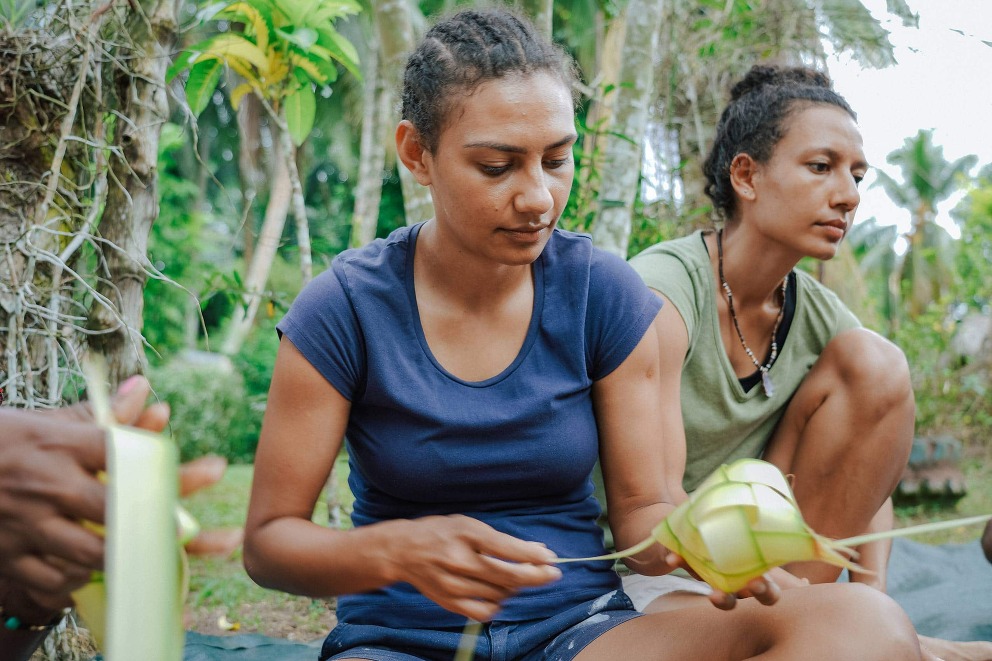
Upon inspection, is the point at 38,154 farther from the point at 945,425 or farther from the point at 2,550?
the point at 945,425

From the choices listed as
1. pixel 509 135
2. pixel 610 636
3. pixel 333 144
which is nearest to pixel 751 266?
pixel 509 135

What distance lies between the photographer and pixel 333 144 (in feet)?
63.6

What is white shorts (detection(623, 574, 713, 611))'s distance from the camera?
1.93 metres

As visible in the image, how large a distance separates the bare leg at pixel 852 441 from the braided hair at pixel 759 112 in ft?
1.93

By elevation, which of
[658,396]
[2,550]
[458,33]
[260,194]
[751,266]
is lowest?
[2,550]

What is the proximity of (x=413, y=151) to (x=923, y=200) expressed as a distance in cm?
2788

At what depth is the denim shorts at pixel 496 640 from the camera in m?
1.58

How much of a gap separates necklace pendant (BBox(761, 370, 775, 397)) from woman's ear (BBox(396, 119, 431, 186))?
1.15m

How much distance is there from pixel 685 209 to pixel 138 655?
3.83m

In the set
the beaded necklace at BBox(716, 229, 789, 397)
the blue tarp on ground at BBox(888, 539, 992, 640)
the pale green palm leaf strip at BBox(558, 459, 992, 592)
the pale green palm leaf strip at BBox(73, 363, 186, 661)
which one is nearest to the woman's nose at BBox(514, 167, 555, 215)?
the pale green palm leaf strip at BBox(558, 459, 992, 592)

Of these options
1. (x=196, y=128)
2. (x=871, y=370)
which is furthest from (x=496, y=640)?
(x=196, y=128)

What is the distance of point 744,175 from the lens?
8.54 ft

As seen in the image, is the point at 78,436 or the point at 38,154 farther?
the point at 38,154

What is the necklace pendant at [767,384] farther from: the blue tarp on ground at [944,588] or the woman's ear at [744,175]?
the blue tarp on ground at [944,588]
